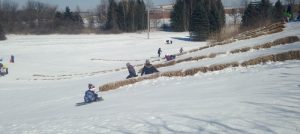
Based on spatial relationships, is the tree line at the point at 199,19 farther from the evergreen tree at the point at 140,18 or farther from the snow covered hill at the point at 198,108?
the snow covered hill at the point at 198,108

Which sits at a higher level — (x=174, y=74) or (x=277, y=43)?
(x=277, y=43)

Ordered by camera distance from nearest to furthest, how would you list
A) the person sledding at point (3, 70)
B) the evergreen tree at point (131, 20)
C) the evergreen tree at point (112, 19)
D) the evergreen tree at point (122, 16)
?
the person sledding at point (3, 70)
the evergreen tree at point (112, 19)
the evergreen tree at point (131, 20)
the evergreen tree at point (122, 16)

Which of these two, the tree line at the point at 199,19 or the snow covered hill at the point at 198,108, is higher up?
the tree line at the point at 199,19

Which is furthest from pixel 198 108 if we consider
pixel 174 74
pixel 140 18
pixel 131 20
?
pixel 140 18

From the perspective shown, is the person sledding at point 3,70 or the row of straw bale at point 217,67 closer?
the row of straw bale at point 217,67

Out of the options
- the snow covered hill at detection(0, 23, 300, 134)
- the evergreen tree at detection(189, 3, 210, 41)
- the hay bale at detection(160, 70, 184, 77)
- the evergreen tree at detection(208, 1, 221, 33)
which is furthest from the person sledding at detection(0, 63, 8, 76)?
the evergreen tree at detection(208, 1, 221, 33)

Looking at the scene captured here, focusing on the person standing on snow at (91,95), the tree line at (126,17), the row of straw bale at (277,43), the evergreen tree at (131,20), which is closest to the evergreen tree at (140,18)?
the tree line at (126,17)

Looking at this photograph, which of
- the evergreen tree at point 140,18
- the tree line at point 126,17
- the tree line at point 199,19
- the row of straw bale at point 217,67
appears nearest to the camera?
the row of straw bale at point 217,67

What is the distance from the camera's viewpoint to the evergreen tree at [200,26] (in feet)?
247

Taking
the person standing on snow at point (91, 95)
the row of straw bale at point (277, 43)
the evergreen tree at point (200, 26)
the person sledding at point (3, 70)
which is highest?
the evergreen tree at point (200, 26)

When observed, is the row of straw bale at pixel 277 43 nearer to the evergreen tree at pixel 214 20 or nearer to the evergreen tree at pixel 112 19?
the evergreen tree at pixel 214 20

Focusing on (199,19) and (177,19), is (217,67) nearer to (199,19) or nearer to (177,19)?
(199,19)

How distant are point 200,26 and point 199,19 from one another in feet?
4.58

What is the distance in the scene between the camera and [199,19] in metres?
76.2
